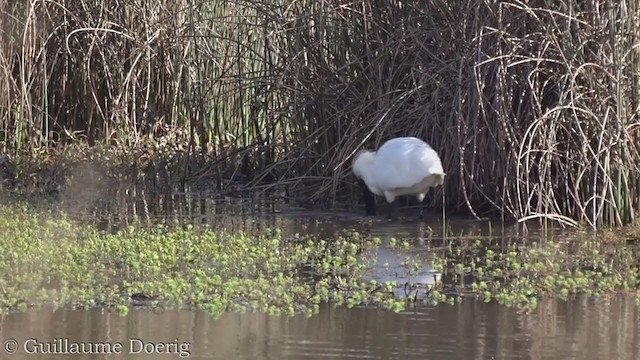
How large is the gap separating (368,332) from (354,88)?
4.06 m

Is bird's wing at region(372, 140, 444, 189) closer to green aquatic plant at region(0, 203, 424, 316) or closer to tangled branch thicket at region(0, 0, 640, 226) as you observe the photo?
tangled branch thicket at region(0, 0, 640, 226)

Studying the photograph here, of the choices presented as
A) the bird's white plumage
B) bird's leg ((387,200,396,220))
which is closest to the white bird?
the bird's white plumage

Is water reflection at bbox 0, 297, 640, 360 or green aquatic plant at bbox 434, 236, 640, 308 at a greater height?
green aquatic plant at bbox 434, 236, 640, 308

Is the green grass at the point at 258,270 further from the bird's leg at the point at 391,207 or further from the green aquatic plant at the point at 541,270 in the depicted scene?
the bird's leg at the point at 391,207

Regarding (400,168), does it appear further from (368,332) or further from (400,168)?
(368,332)

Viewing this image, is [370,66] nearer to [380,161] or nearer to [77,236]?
[380,161]

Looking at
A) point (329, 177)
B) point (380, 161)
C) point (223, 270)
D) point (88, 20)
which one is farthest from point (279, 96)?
point (223, 270)

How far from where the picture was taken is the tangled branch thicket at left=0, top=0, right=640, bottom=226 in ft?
27.1

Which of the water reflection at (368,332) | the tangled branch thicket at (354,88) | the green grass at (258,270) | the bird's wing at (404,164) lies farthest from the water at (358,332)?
the tangled branch thicket at (354,88)

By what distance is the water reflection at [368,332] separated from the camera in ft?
17.4

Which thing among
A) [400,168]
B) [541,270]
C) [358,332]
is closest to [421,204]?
[400,168]

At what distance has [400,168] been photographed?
8.70 metres

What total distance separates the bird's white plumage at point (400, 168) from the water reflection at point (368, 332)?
2389 millimetres

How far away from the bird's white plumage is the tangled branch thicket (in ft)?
0.65
